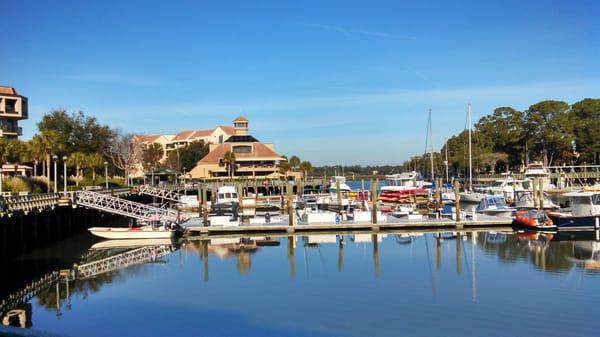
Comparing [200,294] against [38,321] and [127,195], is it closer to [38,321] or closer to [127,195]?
[38,321]

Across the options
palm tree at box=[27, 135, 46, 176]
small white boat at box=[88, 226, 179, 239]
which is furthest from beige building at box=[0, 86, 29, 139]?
small white boat at box=[88, 226, 179, 239]

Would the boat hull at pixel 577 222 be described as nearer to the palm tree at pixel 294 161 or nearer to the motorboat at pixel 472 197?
the motorboat at pixel 472 197

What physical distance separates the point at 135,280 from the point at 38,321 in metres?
7.64

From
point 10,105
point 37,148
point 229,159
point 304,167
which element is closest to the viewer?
point 37,148

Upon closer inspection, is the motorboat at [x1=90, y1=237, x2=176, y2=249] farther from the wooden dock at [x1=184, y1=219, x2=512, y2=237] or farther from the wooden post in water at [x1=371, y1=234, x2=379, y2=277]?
the wooden post in water at [x1=371, y1=234, x2=379, y2=277]

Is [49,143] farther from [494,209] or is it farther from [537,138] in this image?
[537,138]

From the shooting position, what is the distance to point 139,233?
42469 millimetres

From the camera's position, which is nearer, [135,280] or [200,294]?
[200,294]

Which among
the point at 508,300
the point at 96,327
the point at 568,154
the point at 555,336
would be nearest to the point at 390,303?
the point at 508,300

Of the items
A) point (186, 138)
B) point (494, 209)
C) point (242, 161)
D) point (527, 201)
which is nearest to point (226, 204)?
point (494, 209)

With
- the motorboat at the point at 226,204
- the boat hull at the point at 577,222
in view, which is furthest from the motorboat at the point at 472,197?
the motorboat at the point at 226,204

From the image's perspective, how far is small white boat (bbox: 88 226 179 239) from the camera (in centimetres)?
4234

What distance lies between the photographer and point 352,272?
30859 mm

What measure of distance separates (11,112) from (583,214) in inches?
2448
